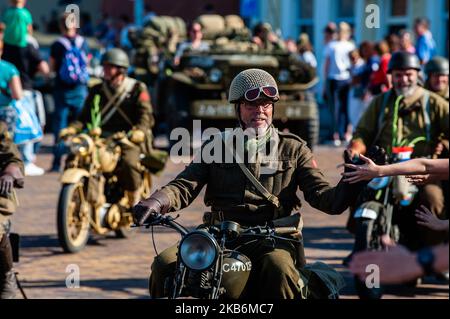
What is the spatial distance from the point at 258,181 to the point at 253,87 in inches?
18.7

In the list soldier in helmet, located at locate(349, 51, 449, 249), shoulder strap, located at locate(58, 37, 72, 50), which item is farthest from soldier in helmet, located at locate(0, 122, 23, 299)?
shoulder strap, located at locate(58, 37, 72, 50)

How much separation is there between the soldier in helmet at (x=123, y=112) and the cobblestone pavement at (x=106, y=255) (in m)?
0.67

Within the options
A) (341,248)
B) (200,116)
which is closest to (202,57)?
(200,116)

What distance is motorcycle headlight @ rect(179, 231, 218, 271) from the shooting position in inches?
207

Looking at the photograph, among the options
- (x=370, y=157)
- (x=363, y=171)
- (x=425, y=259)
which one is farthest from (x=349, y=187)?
(x=425, y=259)

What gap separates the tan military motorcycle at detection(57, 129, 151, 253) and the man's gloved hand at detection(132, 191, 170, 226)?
4598 millimetres

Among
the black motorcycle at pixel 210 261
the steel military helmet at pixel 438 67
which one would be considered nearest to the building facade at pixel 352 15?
the steel military helmet at pixel 438 67

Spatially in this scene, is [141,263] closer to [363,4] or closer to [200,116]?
[200,116]

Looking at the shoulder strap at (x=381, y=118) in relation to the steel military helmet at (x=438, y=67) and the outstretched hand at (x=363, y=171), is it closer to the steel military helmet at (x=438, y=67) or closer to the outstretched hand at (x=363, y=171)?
the steel military helmet at (x=438, y=67)

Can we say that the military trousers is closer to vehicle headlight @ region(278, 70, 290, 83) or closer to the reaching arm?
the reaching arm

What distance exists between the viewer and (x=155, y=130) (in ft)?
72.1

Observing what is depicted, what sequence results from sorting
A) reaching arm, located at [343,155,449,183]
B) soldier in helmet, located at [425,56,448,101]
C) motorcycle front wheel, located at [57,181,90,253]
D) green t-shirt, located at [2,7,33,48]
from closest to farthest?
reaching arm, located at [343,155,449,183] < motorcycle front wheel, located at [57,181,90,253] < soldier in helmet, located at [425,56,448,101] < green t-shirt, located at [2,7,33,48]

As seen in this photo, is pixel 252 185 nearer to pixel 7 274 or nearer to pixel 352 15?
pixel 7 274

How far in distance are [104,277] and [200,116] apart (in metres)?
8.88
